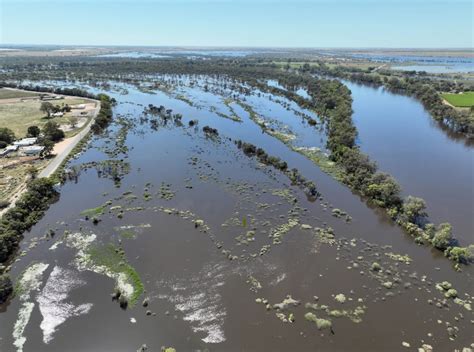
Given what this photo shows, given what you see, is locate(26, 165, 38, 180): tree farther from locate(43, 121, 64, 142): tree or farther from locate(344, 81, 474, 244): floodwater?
locate(344, 81, 474, 244): floodwater

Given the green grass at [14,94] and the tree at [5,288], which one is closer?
the tree at [5,288]

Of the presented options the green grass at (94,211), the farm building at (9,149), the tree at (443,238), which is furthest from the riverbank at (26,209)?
the tree at (443,238)

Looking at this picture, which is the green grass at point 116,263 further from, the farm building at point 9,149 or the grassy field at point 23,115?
the grassy field at point 23,115

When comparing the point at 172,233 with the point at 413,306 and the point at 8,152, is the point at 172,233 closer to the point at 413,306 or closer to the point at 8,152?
the point at 413,306

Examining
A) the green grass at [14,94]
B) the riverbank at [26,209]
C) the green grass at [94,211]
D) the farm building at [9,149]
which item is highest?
the green grass at [14,94]

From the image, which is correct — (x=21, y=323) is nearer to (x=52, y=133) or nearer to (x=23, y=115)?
(x=52, y=133)

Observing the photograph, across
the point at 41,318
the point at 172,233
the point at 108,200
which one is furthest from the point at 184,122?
the point at 41,318
